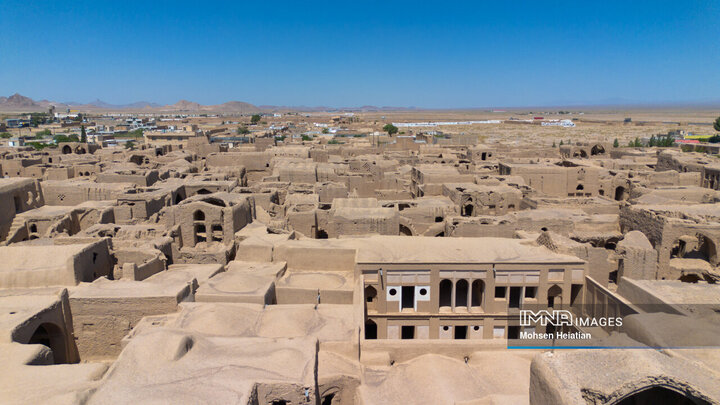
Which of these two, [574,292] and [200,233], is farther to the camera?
[200,233]

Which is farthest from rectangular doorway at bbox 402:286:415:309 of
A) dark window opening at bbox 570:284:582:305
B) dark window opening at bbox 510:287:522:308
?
dark window opening at bbox 570:284:582:305

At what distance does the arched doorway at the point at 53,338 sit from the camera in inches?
543

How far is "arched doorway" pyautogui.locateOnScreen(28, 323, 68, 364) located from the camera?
1379 cm

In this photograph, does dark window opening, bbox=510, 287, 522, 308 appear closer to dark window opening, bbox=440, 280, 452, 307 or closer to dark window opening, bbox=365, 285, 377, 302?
dark window opening, bbox=440, 280, 452, 307

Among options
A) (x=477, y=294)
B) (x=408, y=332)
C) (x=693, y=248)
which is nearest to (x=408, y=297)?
(x=408, y=332)

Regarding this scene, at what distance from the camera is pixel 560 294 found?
61.2ft

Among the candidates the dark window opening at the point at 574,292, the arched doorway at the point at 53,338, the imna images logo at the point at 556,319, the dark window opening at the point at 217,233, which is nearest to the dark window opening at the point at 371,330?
the imna images logo at the point at 556,319

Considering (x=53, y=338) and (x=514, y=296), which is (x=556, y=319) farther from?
(x=53, y=338)

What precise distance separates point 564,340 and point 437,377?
5167mm

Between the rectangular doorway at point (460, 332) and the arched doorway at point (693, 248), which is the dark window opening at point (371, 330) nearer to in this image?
the rectangular doorway at point (460, 332)

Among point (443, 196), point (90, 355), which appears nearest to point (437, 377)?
point (90, 355)

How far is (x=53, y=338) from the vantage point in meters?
14.0

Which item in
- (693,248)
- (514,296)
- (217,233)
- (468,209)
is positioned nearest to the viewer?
(514,296)

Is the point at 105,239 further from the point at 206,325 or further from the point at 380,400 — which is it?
the point at 380,400
